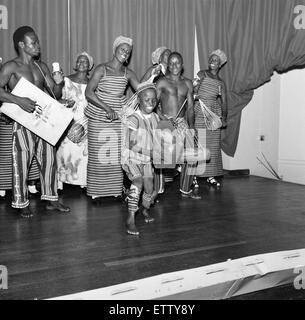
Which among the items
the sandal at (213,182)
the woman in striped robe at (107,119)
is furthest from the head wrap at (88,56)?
the sandal at (213,182)

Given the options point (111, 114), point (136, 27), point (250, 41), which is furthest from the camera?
point (250, 41)

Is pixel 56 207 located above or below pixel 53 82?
below

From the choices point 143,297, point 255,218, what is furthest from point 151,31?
point 143,297

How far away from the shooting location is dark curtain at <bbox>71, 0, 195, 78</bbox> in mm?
4773

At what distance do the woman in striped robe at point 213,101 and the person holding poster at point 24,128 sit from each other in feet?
6.09

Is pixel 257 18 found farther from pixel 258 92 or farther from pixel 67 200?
Result: pixel 67 200

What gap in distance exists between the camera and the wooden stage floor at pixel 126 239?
2.51 meters

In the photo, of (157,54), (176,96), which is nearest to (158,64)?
(157,54)

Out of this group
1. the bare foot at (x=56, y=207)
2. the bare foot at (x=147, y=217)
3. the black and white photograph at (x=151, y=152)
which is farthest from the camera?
the bare foot at (x=56, y=207)

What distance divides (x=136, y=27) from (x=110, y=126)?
1489mm

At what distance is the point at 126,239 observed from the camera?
10.4 ft

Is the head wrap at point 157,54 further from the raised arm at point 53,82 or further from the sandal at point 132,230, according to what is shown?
the sandal at point 132,230

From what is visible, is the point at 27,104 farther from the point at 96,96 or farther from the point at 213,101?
the point at 213,101

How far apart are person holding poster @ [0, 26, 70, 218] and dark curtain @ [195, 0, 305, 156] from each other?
2472 millimetres
